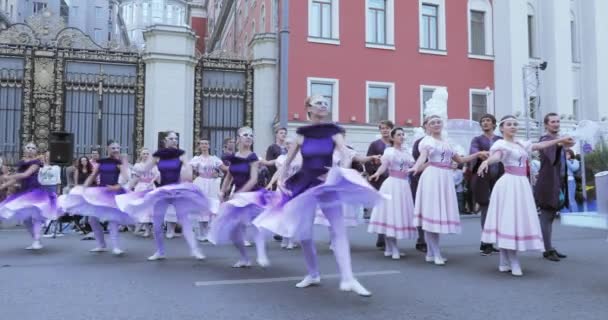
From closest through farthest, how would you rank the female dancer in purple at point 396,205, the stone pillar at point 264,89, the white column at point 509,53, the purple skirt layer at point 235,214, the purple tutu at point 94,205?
1. the purple skirt layer at point 235,214
2. the female dancer in purple at point 396,205
3. the purple tutu at point 94,205
4. the stone pillar at point 264,89
5. the white column at point 509,53

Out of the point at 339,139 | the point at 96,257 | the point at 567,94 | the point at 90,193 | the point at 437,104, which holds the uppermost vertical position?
the point at 567,94

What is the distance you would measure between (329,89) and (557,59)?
11.5m

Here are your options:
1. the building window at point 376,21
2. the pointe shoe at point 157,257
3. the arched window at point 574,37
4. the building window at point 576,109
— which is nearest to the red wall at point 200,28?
the building window at point 376,21

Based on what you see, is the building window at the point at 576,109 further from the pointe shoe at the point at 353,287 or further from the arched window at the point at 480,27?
the pointe shoe at the point at 353,287

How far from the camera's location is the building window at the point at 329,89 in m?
22.9

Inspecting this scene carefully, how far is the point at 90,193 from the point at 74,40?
558 inches

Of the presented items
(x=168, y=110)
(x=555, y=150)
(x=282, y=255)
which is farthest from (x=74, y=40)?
(x=555, y=150)

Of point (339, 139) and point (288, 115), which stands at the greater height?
point (288, 115)

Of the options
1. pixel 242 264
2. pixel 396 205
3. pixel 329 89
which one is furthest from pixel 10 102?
pixel 396 205

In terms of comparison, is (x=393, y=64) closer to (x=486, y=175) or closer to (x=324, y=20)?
(x=324, y=20)

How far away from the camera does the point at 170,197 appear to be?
7.87 metres

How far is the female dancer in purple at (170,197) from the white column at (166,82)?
12981 mm

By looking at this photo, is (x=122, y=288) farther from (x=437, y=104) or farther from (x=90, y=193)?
(x=437, y=104)

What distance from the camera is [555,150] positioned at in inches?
311
